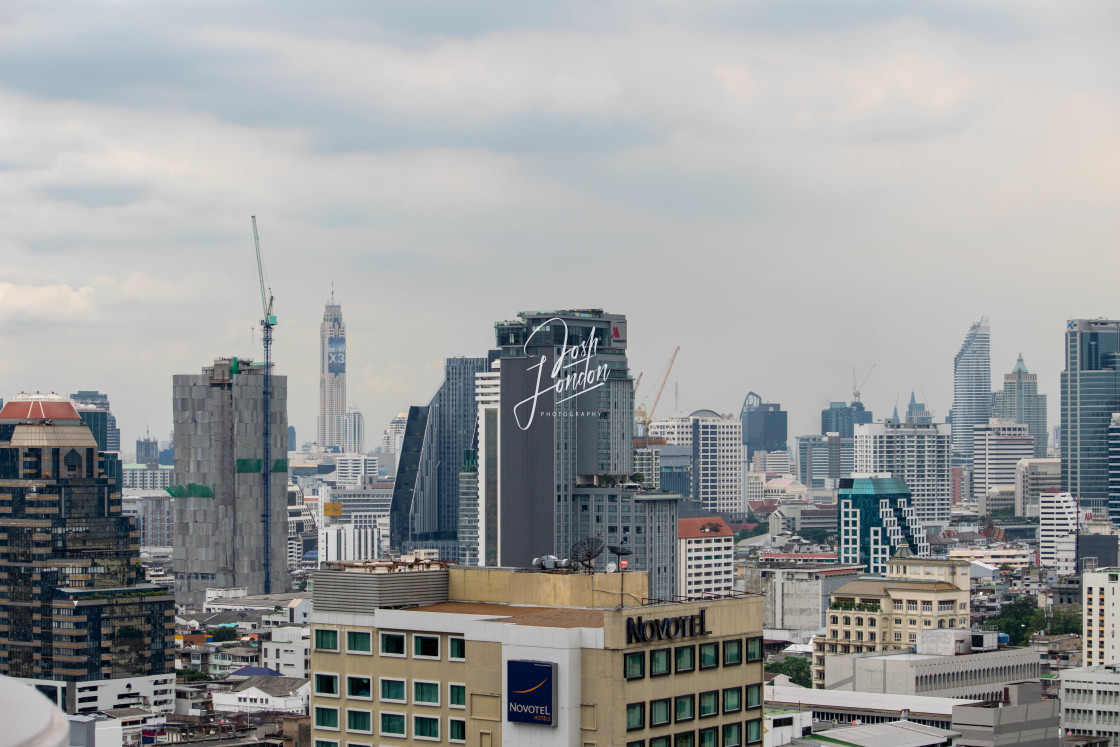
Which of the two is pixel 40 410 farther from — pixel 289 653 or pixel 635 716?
pixel 635 716

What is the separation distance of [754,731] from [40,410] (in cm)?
12688

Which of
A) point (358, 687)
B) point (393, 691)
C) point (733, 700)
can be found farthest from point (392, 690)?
point (733, 700)

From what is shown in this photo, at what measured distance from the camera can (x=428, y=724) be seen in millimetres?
36344

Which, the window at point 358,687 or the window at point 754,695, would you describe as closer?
the window at point 358,687

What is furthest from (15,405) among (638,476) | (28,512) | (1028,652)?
(1028,652)

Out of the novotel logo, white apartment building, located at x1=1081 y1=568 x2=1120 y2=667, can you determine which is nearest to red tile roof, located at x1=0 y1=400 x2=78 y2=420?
white apartment building, located at x1=1081 y1=568 x2=1120 y2=667

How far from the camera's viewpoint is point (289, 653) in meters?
157

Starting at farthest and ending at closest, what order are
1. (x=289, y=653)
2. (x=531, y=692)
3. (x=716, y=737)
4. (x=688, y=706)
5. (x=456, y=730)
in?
(x=289, y=653) → (x=716, y=737) → (x=688, y=706) → (x=456, y=730) → (x=531, y=692)

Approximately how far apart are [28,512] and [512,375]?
47627 mm

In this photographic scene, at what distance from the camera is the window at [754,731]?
38156 mm

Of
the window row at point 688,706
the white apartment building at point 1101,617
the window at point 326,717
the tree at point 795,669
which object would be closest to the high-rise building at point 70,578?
the tree at point 795,669

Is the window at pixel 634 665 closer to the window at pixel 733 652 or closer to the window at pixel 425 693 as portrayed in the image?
the window at pixel 733 652

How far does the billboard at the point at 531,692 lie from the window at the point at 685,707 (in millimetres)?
3376

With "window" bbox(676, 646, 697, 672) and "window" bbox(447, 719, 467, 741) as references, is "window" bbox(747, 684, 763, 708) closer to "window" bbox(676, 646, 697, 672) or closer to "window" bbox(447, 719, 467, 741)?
"window" bbox(676, 646, 697, 672)
